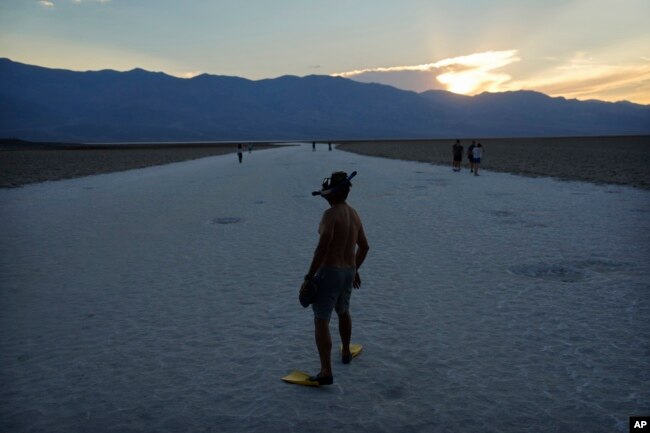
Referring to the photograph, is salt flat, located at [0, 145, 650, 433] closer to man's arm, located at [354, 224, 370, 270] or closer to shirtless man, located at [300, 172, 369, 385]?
shirtless man, located at [300, 172, 369, 385]

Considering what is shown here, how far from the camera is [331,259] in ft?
13.6

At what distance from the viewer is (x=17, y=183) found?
81.5 ft

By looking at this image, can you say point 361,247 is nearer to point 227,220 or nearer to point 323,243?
point 323,243

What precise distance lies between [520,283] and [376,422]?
4.23 meters

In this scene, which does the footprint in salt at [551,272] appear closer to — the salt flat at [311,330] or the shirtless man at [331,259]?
the salt flat at [311,330]

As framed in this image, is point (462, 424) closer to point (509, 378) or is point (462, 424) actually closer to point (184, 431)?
point (509, 378)

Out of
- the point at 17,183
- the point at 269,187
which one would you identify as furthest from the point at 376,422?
the point at 17,183

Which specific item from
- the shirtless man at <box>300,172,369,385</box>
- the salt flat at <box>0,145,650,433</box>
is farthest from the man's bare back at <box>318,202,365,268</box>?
the salt flat at <box>0,145,650,433</box>

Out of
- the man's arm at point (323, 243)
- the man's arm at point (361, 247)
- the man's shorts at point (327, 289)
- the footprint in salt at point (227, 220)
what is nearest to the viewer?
the man's arm at point (323, 243)

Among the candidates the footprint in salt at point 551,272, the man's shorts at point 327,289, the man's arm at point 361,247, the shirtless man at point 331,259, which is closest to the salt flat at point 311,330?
the footprint in salt at point 551,272

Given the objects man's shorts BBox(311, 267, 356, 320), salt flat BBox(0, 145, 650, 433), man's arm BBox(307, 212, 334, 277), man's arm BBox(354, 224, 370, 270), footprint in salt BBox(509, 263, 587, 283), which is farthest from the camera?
footprint in salt BBox(509, 263, 587, 283)

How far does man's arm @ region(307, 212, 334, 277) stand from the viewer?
402cm

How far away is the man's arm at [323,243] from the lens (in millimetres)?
4020

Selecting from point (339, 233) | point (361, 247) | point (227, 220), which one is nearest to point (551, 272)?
point (361, 247)
